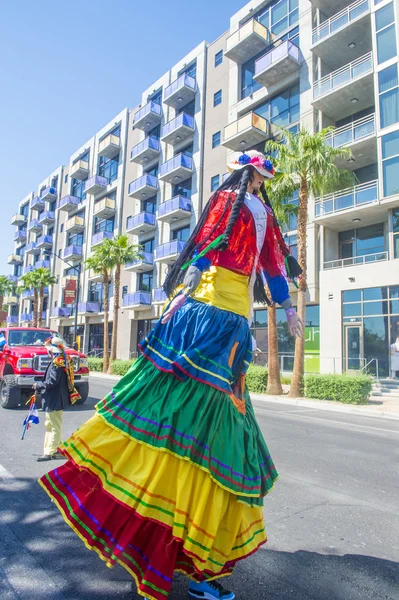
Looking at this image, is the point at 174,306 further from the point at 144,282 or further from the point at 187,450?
the point at 144,282

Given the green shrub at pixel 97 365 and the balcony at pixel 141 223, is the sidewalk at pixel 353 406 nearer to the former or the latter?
the green shrub at pixel 97 365

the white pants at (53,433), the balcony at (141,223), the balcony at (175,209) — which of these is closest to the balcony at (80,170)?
the balcony at (141,223)

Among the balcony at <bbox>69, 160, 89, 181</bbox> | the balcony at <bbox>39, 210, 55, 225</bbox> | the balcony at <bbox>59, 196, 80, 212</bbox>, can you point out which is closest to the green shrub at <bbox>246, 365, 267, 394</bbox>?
the balcony at <bbox>69, 160, 89, 181</bbox>

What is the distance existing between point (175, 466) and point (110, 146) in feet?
144

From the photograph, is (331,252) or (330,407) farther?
(331,252)

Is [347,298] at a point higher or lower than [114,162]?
lower

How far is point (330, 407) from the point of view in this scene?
13219 mm

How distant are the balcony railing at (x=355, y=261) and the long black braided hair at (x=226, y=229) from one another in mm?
19156

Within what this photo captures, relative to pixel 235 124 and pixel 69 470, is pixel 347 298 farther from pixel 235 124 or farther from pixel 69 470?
pixel 69 470

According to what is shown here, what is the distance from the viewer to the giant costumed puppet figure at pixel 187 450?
6.32 feet

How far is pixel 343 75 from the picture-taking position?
21.8m

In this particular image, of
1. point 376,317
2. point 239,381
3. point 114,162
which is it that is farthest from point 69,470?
point 114,162

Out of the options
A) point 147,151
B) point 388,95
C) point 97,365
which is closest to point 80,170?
point 147,151

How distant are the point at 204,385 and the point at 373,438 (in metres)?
6.70
